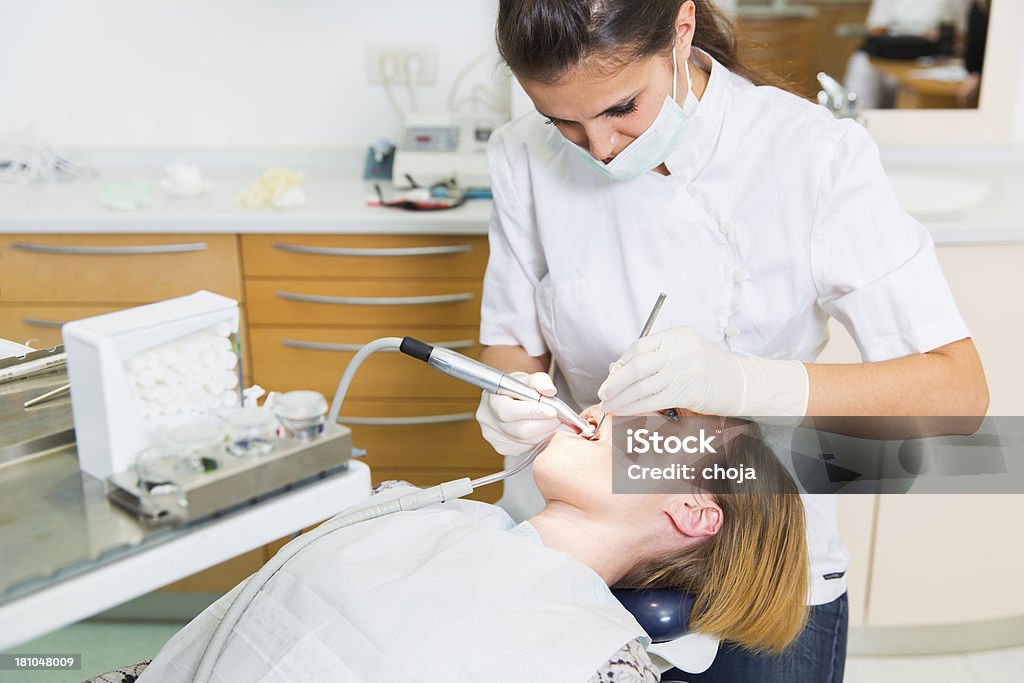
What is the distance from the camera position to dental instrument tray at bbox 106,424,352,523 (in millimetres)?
897

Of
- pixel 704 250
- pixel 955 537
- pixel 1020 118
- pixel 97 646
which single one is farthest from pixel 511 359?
pixel 1020 118

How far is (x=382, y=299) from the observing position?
7.48 feet

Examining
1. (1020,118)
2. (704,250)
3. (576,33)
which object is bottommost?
(704,250)

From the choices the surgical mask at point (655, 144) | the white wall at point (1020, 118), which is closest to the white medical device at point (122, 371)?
the surgical mask at point (655, 144)

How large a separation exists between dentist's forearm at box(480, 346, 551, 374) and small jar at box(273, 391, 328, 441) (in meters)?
0.69

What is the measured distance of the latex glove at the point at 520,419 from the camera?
55.3 inches

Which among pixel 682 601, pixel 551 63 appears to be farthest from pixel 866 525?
pixel 551 63

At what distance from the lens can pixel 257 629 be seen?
48.4 inches

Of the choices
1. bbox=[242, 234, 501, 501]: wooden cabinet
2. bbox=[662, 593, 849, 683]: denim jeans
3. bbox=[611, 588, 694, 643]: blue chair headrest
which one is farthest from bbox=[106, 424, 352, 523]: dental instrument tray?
bbox=[242, 234, 501, 501]: wooden cabinet

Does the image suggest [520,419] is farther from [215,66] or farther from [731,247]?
[215,66]

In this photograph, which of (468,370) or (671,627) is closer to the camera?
(468,370)

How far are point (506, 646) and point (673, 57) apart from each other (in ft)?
2.68

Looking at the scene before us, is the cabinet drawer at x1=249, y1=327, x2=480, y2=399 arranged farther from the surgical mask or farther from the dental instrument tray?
the dental instrument tray

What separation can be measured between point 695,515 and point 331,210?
1.20 meters
